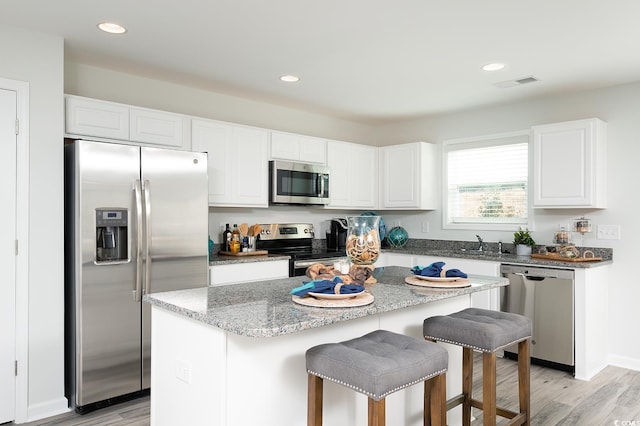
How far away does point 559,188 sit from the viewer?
159 inches

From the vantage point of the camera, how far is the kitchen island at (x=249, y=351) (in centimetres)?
169

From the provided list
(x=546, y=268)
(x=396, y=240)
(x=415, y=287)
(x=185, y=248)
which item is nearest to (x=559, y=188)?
(x=546, y=268)

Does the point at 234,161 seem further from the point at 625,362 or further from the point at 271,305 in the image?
the point at 625,362

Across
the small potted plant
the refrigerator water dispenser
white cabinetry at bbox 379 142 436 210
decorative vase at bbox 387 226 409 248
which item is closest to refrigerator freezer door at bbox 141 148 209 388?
the refrigerator water dispenser

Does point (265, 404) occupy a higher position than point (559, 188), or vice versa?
point (559, 188)

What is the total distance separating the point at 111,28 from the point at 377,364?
8.48 ft

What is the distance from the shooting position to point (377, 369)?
1596 millimetres

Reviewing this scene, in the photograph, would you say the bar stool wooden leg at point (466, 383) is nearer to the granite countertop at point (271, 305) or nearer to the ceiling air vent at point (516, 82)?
the granite countertop at point (271, 305)

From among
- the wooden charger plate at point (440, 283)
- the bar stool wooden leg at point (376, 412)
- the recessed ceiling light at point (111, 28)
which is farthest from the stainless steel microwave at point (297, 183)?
the bar stool wooden leg at point (376, 412)

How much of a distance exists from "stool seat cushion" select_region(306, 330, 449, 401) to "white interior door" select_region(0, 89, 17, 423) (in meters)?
2.13

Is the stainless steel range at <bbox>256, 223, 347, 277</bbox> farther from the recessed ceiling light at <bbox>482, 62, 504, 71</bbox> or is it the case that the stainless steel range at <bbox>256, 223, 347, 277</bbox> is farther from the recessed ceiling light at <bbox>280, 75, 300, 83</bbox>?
the recessed ceiling light at <bbox>482, 62, 504, 71</bbox>

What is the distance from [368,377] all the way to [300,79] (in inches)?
114

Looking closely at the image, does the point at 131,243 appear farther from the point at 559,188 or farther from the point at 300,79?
the point at 559,188

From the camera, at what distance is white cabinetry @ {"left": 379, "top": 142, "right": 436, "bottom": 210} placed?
5.16 m
